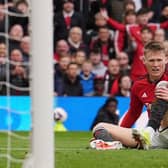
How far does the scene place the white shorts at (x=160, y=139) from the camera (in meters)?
7.59

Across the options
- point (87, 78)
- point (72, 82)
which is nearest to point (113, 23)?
point (87, 78)

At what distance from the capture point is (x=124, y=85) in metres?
14.8

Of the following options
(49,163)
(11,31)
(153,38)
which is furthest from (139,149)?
(153,38)

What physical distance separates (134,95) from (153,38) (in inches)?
286

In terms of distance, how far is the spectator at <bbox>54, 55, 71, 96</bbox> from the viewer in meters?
14.8

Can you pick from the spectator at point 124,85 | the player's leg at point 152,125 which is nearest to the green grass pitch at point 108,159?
the player's leg at point 152,125

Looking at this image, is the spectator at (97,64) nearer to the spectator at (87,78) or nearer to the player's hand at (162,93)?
the spectator at (87,78)

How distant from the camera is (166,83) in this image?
739cm

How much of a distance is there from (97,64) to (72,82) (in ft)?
2.87

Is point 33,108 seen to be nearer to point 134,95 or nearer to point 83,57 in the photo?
point 134,95

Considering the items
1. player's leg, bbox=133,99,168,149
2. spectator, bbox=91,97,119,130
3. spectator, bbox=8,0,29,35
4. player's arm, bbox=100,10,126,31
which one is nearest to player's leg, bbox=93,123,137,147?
player's leg, bbox=133,99,168,149

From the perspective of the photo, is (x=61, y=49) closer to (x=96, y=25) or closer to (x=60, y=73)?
(x=60, y=73)

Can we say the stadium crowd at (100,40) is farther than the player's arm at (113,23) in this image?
No

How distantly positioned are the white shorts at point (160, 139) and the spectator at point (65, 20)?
27.1 feet
